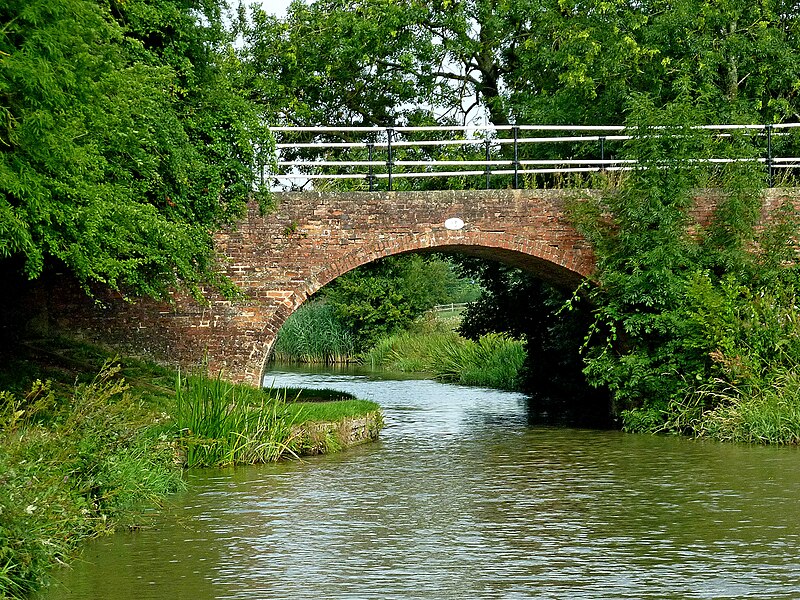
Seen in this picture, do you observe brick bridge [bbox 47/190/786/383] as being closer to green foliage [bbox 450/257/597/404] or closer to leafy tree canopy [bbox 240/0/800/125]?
green foliage [bbox 450/257/597/404]

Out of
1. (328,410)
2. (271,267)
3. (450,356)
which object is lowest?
(328,410)

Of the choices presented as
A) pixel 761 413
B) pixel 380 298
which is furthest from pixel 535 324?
pixel 380 298

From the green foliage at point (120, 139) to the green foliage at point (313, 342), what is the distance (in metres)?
20.0

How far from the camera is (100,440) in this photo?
10.6m

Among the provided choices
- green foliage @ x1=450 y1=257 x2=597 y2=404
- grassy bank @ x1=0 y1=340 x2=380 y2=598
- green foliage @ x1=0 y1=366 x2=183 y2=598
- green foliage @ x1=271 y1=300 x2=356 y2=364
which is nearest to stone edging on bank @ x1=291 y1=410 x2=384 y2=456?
grassy bank @ x1=0 y1=340 x2=380 y2=598

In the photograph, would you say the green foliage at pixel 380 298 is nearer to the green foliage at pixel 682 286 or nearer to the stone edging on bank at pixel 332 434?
the green foliage at pixel 682 286

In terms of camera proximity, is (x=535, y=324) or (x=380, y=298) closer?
(x=535, y=324)

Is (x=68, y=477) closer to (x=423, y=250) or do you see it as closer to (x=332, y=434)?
(x=332, y=434)

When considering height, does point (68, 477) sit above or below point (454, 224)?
below

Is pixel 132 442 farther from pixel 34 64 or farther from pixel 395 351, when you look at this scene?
pixel 395 351

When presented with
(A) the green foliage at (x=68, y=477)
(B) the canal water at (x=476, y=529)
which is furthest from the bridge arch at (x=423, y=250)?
(A) the green foliage at (x=68, y=477)

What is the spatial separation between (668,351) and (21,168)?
32.7 feet

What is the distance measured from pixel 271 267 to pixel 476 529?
8.12m

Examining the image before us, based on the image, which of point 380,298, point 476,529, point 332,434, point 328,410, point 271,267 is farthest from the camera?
point 380,298
